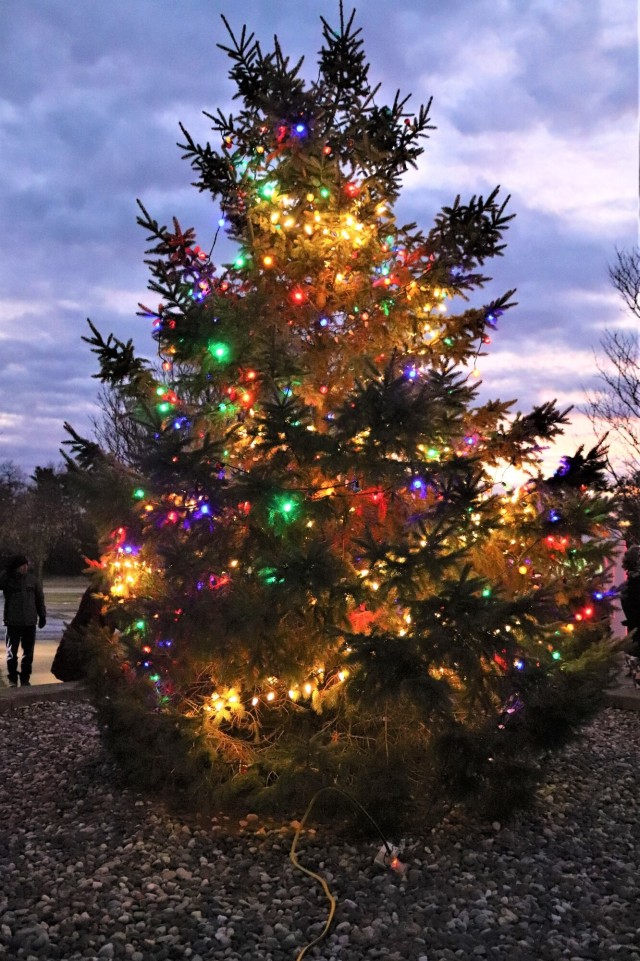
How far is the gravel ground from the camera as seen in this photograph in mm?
3119

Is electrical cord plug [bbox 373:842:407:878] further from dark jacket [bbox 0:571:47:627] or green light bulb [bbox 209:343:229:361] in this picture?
dark jacket [bbox 0:571:47:627]

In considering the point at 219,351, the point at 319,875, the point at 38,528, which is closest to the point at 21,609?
the point at 219,351

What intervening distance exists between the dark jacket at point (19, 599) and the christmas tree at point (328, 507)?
177 inches

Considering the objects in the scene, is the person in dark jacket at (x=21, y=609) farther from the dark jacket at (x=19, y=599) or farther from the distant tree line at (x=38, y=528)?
the distant tree line at (x=38, y=528)

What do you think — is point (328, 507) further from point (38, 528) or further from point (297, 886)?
point (38, 528)

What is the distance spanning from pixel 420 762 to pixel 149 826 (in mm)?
1620

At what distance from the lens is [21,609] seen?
9281mm

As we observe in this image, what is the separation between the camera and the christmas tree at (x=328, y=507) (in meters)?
3.89

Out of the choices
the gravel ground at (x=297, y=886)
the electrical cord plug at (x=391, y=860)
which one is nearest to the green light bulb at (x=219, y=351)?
the gravel ground at (x=297, y=886)

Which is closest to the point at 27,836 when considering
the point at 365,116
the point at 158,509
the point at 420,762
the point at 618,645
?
the point at 158,509

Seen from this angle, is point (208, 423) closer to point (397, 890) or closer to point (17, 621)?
point (397, 890)

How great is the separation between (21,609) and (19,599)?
131 millimetres

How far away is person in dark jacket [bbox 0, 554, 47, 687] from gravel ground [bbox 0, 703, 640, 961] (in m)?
4.46

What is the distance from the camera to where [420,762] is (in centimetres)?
459
